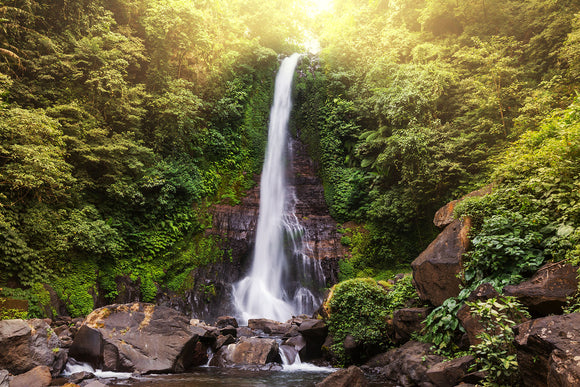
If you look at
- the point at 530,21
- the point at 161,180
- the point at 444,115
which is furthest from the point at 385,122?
the point at 161,180

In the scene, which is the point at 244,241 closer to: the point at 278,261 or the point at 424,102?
the point at 278,261

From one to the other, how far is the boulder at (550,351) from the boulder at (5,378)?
27.1 ft

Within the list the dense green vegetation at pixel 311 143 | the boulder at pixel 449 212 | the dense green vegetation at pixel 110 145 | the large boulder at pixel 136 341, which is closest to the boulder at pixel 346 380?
the dense green vegetation at pixel 311 143

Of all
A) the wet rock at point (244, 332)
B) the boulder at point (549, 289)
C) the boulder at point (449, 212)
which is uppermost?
the boulder at point (449, 212)

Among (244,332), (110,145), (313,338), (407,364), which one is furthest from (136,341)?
(110,145)

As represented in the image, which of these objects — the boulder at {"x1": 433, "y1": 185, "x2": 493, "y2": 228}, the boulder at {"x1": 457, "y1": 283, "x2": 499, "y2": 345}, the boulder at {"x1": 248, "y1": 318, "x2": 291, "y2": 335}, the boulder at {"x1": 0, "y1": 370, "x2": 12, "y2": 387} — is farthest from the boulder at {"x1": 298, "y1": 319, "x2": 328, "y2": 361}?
the boulder at {"x1": 0, "y1": 370, "x2": 12, "y2": 387}

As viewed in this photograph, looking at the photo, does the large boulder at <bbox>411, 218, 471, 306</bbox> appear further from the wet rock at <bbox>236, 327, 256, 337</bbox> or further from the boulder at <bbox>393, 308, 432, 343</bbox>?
the wet rock at <bbox>236, 327, 256, 337</bbox>

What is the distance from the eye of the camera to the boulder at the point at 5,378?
18.8 ft

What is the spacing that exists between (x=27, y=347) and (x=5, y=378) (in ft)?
3.00

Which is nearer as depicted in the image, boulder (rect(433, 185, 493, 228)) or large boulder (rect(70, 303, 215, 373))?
large boulder (rect(70, 303, 215, 373))

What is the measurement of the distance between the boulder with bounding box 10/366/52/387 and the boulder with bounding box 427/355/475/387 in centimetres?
725

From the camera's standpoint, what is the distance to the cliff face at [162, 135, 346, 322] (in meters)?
14.4

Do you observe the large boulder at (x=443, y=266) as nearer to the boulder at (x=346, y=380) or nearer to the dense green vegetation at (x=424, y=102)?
the dense green vegetation at (x=424, y=102)

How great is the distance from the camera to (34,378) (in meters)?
6.20
